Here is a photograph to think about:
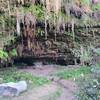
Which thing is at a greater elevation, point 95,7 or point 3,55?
point 95,7

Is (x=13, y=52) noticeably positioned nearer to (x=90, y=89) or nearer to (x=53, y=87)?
(x=53, y=87)

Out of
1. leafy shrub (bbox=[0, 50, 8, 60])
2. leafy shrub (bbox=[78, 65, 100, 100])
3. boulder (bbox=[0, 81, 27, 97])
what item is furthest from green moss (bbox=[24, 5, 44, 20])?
leafy shrub (bbox=[78, 65, 100, 100])

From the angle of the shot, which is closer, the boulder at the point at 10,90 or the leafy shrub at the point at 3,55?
the boulder at the point at 10,90

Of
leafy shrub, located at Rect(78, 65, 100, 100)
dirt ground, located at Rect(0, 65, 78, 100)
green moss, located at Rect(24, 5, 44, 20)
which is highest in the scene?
green moss, located at Rect(24, 5, 44, 20)

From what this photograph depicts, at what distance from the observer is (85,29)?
858 centimetres

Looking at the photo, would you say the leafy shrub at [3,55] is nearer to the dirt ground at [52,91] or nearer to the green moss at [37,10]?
the dirt ground at [52,91]

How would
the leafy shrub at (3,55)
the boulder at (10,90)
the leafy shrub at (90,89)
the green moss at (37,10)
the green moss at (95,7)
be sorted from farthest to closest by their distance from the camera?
the green moss at (95,7) < the green moss at (37,10) < the leafy shrub at (3,55) < the boulder at (10,90) < the leafy shrub at (90,89)

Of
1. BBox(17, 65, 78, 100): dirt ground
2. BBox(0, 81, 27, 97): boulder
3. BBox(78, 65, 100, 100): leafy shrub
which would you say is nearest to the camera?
BBox(78, 65, 100, 100): leafy shrub

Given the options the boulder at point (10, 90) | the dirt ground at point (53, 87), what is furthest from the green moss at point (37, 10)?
the boulder at point (10, 90)

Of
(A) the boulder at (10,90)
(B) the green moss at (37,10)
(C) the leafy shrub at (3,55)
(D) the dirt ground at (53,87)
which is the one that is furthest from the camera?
(B) the green moss at (37,10)

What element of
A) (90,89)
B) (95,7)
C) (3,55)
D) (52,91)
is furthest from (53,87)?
(95,7)

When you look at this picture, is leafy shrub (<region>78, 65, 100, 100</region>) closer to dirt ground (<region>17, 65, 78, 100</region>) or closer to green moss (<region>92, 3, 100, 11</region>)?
dirt ground (<region>17, 65, 78, 100</region>)

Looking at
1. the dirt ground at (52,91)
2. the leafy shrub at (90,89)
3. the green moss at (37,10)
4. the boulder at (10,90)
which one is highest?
the green moss at (37,10)

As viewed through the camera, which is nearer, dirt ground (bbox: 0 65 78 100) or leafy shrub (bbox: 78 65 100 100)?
leafy shrub (bbox: 78 65 100 100)
